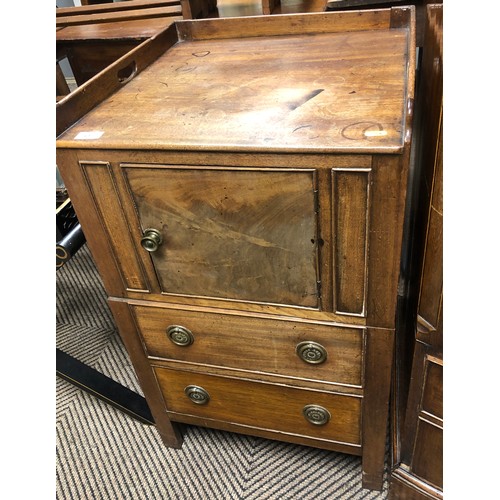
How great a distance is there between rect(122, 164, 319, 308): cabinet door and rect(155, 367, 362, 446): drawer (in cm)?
25

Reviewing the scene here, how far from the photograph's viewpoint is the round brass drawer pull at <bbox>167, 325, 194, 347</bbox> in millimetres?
926

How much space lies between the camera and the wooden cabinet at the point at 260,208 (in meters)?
0.66

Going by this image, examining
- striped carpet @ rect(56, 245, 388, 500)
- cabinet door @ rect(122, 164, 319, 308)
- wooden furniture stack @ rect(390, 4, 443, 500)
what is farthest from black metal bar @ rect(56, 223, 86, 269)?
wooden furniture stack @ rect(390, 4, 443, 500)

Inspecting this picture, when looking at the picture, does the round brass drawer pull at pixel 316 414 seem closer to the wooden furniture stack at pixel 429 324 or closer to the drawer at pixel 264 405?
the drawer at pixel 264 405

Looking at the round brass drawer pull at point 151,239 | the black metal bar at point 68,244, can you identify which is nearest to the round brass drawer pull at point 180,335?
the round brass drawer pull at point 151,239

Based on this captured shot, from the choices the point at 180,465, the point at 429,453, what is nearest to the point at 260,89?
the point at 429,453

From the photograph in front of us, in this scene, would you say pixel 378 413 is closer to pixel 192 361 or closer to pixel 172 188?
pixel 192 361

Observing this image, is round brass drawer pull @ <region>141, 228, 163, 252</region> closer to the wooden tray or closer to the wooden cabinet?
the wooden cabinet

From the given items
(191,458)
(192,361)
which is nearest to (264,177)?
(192,361)

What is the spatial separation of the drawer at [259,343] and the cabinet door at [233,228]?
0.21 ft

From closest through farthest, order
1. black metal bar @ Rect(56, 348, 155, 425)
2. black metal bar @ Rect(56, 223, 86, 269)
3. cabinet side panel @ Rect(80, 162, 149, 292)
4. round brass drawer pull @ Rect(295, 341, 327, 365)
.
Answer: cabinet side panel @ Rect(80, 162, 149, 292) → round brass drawer pull @ Rect(295, 341, 327, 365) → black metal bar @ Rect(56, 223, 86, 269) → black metal bar @ Rect(56, 348, 155, 425)

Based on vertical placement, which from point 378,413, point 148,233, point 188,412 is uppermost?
point 148,233

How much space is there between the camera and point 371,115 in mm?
658

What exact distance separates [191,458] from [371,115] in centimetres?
96
